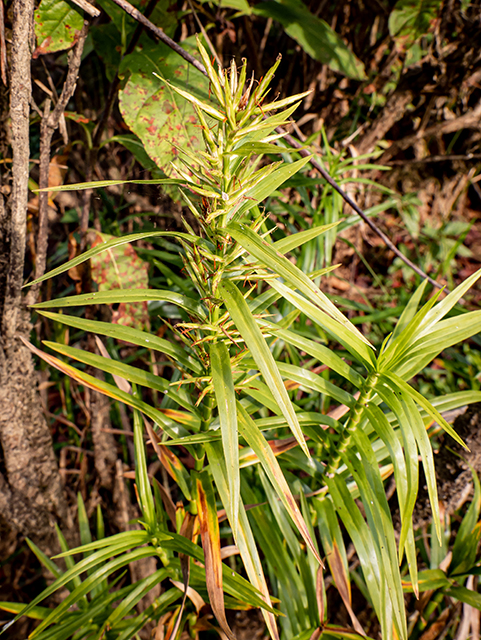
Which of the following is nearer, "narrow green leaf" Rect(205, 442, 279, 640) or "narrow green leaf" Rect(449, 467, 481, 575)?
"narrow green leaf" Rect(205, 442, 279, 640)

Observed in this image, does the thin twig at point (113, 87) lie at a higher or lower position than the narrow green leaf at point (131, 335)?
higher

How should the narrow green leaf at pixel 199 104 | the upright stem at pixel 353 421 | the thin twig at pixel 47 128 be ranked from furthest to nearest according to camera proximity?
the thin twig at pixel 47 128, the upright stem at pixel 353 421, the narrow green leaf at pixel 199 104

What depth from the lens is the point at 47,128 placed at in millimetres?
659

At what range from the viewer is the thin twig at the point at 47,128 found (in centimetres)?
64

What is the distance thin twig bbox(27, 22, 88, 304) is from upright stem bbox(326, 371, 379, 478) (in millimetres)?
569

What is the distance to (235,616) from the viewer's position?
858mm

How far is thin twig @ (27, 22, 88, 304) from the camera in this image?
25.1 inches

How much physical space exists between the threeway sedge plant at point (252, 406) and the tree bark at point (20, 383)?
0.53ft

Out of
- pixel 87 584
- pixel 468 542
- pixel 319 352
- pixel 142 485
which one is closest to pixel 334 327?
pixel 319 352

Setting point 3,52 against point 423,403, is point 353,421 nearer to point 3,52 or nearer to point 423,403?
point 423,403

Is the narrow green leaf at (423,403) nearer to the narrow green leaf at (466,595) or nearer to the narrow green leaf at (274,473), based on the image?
the narrow green leaf at (274,473)

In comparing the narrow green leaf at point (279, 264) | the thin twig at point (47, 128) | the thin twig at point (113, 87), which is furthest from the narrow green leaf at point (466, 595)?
the thin twig at point (113, 87)

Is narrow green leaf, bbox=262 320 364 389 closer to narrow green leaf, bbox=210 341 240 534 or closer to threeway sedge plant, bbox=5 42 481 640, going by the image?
threeway sedge plant, bbox=5 42 481 640

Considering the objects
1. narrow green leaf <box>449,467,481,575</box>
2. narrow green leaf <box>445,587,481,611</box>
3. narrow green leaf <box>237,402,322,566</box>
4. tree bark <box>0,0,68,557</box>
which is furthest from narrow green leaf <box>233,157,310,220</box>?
narrow green leaf <box>445,587,481,611</box>
